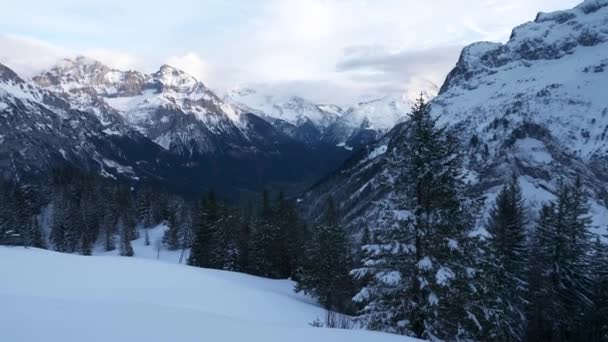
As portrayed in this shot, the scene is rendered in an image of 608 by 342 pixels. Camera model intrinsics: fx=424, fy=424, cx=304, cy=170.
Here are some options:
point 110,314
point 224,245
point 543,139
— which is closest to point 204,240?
point 224,245

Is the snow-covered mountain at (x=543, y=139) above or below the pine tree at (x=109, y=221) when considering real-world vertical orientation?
above

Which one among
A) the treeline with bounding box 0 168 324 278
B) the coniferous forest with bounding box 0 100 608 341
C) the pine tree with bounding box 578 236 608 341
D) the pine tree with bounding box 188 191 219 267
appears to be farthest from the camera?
the pine tree with bounding box 188 191 219 267

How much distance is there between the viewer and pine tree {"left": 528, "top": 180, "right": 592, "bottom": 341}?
24453mm

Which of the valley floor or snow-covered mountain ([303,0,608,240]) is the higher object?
snow-covered mountain ([303,0,608,240])

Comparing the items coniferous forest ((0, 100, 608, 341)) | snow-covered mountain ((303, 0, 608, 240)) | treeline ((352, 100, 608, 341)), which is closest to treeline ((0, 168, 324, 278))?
coniferous forest ((0, 100, 608, 341))

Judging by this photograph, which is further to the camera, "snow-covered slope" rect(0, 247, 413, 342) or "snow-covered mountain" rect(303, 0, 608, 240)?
"snow-covered mountain" rect(303, 0, 608, 240)

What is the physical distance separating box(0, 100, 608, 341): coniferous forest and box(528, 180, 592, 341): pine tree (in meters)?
0.06

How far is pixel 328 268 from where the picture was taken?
35.5m

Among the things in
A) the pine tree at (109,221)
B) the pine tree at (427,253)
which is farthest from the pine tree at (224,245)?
the pine tree at (427,253)

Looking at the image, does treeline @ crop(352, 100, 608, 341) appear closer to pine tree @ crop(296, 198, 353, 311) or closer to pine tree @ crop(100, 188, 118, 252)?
pine tree @ crop(296, 198, 353, 311)

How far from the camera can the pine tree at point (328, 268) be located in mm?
35000

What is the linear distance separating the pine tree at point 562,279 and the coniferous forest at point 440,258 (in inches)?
2.5

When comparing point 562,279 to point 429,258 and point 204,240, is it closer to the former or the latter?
point 429,258

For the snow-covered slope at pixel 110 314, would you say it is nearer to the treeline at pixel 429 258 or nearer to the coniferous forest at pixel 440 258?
the treeline at pixel 429 258
